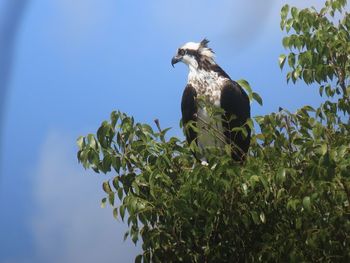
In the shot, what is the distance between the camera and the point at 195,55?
8648 millimetres

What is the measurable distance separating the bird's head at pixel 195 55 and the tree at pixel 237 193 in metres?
1.91

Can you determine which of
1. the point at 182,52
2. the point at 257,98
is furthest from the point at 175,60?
the point at 257,98

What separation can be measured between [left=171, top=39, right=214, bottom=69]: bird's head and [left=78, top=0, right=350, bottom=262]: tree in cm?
191

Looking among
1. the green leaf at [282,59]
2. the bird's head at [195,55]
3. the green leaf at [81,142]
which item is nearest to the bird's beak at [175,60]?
the bird's head at [195,55]

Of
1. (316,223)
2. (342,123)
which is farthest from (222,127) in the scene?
(316,223)

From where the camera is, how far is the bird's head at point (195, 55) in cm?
853

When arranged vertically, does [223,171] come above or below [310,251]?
above

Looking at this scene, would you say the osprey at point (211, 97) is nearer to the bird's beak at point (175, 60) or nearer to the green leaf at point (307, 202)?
the bird's beak at point (175, 60)

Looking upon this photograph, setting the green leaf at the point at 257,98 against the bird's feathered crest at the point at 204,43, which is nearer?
the green leaf at the point at 257,98

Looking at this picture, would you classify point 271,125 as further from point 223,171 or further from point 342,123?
point 342,123

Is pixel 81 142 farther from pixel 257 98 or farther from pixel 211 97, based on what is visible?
pixel 211 97

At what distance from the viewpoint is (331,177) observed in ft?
18.3

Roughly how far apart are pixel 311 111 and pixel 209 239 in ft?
4.57

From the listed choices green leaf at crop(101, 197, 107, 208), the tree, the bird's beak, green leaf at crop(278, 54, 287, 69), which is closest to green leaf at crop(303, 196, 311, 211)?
the tree
